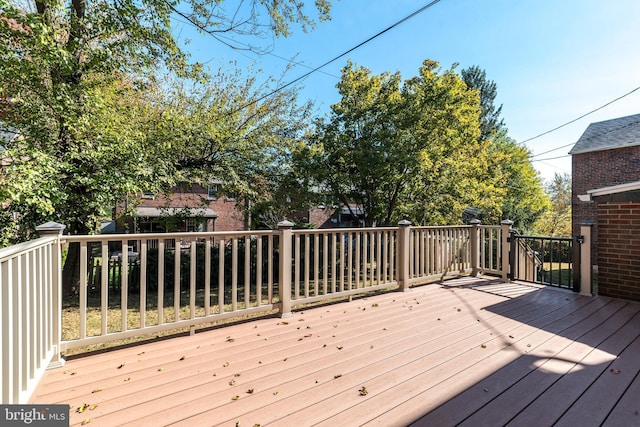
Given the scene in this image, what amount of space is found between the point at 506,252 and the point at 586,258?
46.1 inches

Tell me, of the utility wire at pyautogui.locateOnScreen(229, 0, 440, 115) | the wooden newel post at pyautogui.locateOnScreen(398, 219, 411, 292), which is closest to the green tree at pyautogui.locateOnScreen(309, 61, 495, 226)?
the utility wire at pyautogui.locateOnScreen(229, 0, 440, 115)

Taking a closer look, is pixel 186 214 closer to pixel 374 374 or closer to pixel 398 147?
pixel 398 147

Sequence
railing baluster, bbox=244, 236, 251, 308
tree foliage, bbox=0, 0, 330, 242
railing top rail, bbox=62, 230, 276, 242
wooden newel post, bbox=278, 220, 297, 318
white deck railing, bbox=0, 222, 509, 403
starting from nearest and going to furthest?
white deck railing, bbox=0, 222, 509, 403 < railing top rail, bbox=62, 230, 276, 242 < railing baluster, bbox=244, 236, 251, 308 < wooden newel post, bbox=278, 220, 297, 318 < tree foliage, bbox=0, 0, 330, 242

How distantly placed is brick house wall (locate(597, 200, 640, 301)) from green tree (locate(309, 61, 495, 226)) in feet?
12.7

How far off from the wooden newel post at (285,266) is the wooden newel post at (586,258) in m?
4.28

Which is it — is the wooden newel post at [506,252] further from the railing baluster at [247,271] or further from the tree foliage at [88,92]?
the tree foliage at [88,92]

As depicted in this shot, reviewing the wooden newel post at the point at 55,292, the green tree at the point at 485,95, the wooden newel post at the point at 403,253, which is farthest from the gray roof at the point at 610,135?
the wooden newel post at the point at 55,292

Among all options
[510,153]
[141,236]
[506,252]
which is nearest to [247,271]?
[141,236]

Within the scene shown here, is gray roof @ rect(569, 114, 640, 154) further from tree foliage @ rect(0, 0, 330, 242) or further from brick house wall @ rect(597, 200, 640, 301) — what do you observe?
tree foliage @ rect(0, 0, 330, 242)

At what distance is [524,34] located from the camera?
767 centimetres

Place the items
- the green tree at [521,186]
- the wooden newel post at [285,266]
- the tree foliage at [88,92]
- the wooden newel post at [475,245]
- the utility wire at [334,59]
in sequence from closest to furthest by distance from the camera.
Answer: the wooden newel post at [285,266] → the tree foliage at [88,92] → the utility wire at [334,59] → the wooden newel post at [475,245] → the green tree at [521,186]

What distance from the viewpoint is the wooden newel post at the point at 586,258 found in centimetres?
440

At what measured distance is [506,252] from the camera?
18.0ft

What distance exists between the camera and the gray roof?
37.7 ft
